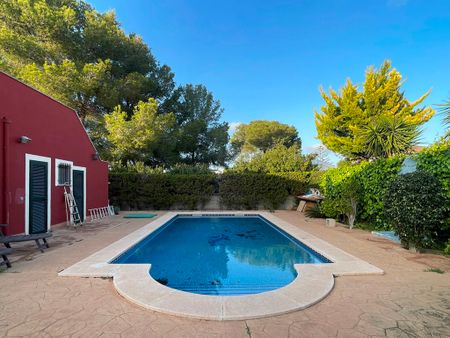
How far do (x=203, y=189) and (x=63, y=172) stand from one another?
8206 millimetres

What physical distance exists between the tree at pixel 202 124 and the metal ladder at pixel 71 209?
11739 millimetres

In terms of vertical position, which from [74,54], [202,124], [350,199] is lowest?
[350,199]

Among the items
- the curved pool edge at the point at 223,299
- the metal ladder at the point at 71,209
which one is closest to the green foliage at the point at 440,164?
the curved pool edge at the point at 223,299

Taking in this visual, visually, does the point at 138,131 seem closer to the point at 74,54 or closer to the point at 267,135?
the point at 74,54

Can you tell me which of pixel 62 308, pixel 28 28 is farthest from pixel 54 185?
pixel 28 28

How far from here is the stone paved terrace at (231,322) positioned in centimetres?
270

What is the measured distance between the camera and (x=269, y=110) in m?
23.6

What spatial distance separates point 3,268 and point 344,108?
2316 cm

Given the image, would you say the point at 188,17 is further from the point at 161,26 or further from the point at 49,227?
the point at 49,227

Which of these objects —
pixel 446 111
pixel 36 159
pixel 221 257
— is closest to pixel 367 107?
pixel 446 111

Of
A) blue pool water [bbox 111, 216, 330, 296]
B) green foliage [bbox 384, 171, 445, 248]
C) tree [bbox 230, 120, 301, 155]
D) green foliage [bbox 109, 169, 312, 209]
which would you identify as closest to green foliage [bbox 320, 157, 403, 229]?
green foliage [bbox 384, 171, 445, 248]

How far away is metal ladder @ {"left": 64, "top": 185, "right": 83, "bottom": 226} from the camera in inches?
365

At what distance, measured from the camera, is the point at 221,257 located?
6.71 meters

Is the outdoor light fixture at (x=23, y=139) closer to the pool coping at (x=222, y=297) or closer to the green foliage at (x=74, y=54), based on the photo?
the pool coping at (x=222, y=297)
